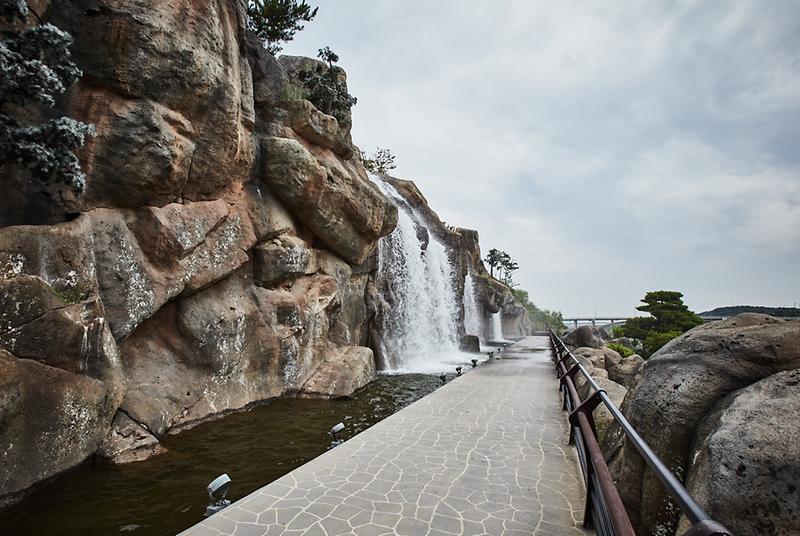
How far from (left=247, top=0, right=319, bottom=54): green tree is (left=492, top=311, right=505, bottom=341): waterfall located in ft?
140

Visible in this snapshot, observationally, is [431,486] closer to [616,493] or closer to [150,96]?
[616,493]

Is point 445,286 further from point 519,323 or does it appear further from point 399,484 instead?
point 519,323

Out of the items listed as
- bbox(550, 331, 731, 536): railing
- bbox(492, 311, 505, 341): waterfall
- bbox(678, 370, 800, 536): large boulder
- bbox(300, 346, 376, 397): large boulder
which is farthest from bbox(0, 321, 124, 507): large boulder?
bbox(492, 311, 505, 341): waterfall

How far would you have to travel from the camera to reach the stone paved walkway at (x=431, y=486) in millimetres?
4887

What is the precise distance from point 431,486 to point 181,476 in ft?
15.1

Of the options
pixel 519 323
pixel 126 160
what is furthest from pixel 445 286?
pixel 519 323

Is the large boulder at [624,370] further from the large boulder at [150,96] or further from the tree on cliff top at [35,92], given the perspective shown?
the tree on cliff top at [35,92]

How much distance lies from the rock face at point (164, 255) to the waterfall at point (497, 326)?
42.6 metres

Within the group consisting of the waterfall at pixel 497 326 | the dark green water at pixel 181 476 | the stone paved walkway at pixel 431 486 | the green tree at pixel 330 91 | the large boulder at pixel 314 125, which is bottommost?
the dark green water at pixel 181 476

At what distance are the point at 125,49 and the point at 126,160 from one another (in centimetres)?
274

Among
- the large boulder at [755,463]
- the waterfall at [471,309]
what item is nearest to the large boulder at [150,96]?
→ the large boulder at [755,463]

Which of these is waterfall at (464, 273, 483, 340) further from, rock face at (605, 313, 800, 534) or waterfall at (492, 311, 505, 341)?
rock face at (605, 313, 800, 534)

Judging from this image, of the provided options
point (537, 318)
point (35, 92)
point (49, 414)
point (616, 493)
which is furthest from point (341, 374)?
point (537, 318)

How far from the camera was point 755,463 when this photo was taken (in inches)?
115
